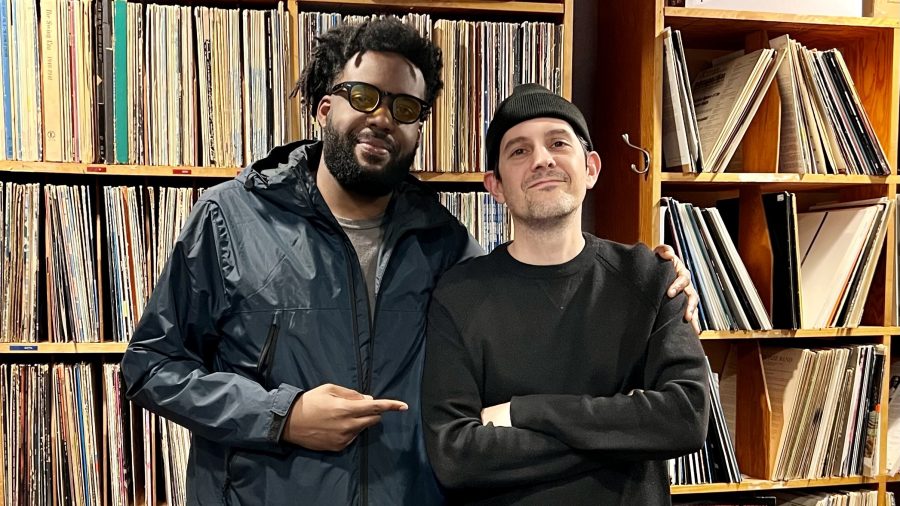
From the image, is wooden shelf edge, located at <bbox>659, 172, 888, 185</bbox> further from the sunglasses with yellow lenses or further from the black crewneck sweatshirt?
the sunglasses with yellow lenses

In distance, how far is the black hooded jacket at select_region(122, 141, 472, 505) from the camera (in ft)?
Answer: 4.18

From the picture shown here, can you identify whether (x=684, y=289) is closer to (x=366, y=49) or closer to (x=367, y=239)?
(x=367, y=239)

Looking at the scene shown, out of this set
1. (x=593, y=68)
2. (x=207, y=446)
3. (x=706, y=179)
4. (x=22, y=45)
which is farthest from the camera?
(x=593, y=68)

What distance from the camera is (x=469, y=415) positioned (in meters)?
1.24

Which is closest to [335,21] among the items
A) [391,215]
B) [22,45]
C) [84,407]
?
[391,215]

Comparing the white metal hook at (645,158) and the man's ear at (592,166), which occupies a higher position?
the white metal hook at (645,158)

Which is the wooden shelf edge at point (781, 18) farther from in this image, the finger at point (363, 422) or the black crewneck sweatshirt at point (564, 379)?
the finger at point (363, 422)

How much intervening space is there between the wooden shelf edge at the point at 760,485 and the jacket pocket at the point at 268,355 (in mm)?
1224

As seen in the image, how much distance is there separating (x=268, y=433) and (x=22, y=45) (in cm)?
122

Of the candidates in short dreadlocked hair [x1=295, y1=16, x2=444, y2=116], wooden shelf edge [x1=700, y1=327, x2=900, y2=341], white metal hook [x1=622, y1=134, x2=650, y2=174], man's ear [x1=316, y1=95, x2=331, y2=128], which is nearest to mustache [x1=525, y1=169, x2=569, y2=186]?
short dreadlocked hair [x1=295, y1=16, x2=444, y2=116]

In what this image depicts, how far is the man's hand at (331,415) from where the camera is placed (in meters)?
1.20

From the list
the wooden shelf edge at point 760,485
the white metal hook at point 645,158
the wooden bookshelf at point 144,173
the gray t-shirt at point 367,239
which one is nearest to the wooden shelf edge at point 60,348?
the wooden bookshelf at point 144,173

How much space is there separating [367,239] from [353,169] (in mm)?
162

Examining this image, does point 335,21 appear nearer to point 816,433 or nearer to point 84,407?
point 84,407
